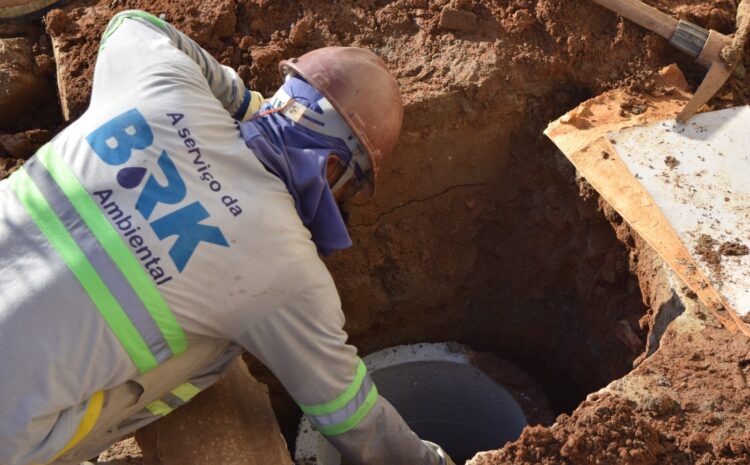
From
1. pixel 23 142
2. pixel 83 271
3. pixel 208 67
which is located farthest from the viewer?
pixel 23 142

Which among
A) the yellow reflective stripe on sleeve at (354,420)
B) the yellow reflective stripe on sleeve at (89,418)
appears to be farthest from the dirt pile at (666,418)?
the yellow reflective stripe on sleeve at (89,418)

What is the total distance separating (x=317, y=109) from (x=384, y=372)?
1966 mm

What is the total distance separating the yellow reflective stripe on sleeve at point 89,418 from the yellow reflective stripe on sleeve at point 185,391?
310mm

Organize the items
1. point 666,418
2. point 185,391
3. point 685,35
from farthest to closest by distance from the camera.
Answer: point 685,35
point 185,391
point 666,418

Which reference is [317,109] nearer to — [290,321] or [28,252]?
[290,321]

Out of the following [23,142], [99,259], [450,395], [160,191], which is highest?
[160,191]

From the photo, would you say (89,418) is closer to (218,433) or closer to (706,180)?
(218,433)

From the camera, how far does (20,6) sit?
12.6ft

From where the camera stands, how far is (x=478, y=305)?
4.12 meters

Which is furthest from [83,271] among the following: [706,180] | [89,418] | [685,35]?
[685,35]

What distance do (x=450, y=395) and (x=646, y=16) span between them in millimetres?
2185

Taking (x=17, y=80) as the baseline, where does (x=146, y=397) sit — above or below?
below

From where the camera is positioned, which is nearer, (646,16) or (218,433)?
(218,433)

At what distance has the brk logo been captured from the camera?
2.08 m
